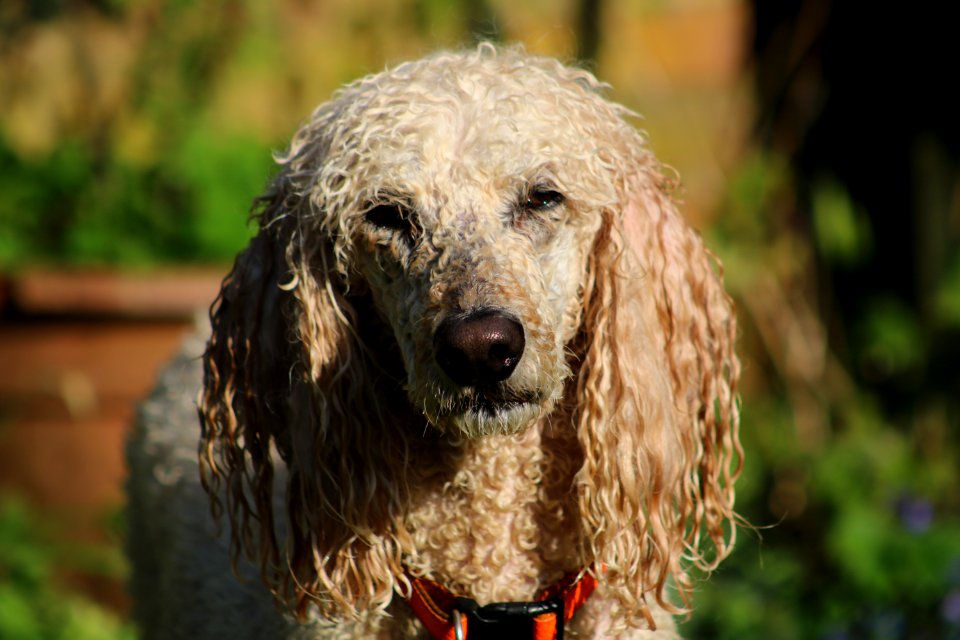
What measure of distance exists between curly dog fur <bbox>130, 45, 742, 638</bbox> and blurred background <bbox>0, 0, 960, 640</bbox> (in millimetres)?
1705

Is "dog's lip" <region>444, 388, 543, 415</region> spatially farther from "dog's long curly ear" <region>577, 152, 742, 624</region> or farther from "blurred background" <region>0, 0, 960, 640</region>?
"blurred background" <region>0, 0, 960, 640</region>

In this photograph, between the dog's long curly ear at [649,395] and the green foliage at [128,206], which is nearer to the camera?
the dog's long curly ear at [649,395]

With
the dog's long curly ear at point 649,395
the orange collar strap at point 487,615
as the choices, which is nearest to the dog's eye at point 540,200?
the dog's long curly ear at point 649,395

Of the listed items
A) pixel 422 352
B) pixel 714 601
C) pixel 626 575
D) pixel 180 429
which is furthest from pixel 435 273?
pixel 714 601

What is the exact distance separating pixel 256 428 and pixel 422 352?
0.48 meters

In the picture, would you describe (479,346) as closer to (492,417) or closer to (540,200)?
(492,417)

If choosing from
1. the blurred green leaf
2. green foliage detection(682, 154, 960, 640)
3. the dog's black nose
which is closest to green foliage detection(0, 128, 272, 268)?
green foliage detection(682, 154, 960, 640)

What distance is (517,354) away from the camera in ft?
6.39

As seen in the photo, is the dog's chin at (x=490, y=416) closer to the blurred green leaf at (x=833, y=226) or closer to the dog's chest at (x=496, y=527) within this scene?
the dog's chest at (x=496, y=527)

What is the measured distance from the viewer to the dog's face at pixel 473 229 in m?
1.97

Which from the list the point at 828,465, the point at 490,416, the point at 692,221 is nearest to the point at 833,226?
the point at 692,221

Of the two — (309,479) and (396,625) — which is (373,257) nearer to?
(309,479)

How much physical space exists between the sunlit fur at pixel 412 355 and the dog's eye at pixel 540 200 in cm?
1

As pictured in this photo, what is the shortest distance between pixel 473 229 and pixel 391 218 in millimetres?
181
